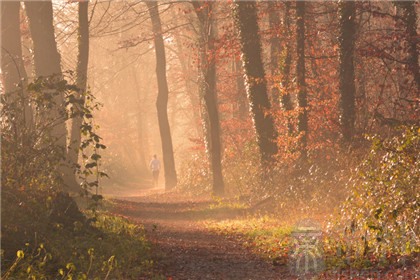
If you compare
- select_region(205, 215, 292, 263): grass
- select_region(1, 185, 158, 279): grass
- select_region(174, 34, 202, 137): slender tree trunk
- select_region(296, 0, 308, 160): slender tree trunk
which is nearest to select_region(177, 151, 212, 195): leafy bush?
select_region(296, 0, 308, 160): slender tree trunk

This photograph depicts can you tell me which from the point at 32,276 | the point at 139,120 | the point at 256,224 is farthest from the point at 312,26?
the point at 139,120

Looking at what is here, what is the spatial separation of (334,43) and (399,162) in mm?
11450

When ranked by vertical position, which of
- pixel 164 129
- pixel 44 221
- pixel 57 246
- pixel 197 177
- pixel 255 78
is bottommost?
pixel 57 246

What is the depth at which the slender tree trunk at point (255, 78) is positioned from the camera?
20.9 m

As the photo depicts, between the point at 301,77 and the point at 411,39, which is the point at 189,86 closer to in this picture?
the point at 301,77

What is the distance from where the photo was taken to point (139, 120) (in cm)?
5531

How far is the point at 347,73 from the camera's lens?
1850 centimetres

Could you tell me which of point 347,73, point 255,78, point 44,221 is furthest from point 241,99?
point 44,221

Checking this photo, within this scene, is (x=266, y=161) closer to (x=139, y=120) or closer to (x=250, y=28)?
(x=250, y=28)

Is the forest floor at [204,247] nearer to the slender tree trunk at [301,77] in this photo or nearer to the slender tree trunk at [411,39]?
the slender tree trunk at [301,77]

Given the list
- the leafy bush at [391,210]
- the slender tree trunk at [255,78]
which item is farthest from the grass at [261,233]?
the slender tree trunk at [255,78]

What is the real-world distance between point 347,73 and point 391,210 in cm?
875

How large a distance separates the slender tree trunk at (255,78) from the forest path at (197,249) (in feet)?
9.09

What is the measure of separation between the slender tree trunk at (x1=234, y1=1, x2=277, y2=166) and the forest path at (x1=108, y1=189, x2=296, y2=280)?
2.77m
